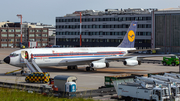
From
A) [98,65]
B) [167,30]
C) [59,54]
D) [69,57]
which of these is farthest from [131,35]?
[167,30]

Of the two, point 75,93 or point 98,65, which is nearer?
point 75,93

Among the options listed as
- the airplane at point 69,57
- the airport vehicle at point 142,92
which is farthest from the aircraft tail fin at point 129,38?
the airport vehicle at point 142,92

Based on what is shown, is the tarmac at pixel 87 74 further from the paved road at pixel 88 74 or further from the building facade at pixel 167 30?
the building facade at pixel 167 30

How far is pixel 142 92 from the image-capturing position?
2423 centimetres

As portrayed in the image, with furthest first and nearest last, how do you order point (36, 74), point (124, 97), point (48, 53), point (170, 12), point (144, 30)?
1. point (144, 30)
2. point (170, 12)
3. point (48, 53)
4. point (36, 74)
5. point (124, 97)

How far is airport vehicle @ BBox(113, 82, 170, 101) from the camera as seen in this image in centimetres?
2367

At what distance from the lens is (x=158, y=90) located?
23594 mm

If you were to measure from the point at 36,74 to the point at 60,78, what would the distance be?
31.0 ft

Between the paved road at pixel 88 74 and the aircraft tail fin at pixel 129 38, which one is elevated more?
the aircraft tail fin at pixel 129 38

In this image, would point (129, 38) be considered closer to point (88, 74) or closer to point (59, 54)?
point (88, 74)

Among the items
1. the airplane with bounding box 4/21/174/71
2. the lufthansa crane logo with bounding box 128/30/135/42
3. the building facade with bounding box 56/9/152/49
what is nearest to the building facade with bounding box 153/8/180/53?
the building facade with bounding box 56/9/152/49

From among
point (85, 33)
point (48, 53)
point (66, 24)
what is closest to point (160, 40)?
point (85, 33)

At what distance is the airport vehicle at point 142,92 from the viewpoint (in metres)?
23.7

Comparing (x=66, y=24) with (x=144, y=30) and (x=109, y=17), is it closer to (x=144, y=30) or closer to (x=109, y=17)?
(x=109, y=17)
